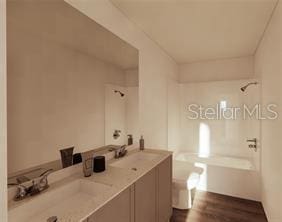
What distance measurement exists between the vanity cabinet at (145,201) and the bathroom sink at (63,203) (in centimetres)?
9

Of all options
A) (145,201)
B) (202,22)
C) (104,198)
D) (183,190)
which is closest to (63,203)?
(104,198)

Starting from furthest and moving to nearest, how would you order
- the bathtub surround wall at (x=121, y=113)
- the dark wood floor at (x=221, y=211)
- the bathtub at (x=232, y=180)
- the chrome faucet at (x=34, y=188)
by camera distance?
the bathtub at (x=232, y=180)
the dark wood floor at (x=221, y=211)
the bathtub surround wall at (x=121, y=113)
the chrome faucet at (x=34, y=188)

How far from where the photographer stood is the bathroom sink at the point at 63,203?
3.01 feet

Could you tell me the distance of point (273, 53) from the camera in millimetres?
2002

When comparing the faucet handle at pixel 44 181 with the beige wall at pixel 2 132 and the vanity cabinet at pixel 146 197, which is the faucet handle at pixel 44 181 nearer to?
the beige wall at pixel 2 132

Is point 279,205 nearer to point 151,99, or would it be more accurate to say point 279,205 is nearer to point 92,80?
point 151,99

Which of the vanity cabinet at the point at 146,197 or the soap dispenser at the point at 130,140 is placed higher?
the soap dispenser at the point at 130,140

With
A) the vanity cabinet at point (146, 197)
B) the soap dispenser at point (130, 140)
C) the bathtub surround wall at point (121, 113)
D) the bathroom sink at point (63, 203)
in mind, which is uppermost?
the bathtub surround wall at point (121, 113)

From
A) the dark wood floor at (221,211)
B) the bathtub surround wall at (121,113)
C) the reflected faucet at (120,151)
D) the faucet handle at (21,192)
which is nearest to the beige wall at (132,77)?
the bathtub surround wall at (121,113)

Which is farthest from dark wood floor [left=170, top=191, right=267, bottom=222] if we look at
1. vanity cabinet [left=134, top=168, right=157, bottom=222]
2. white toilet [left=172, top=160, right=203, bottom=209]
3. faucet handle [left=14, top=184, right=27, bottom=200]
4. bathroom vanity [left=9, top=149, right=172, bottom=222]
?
faucet handle [left=14, top=184, right=27, bottom=200]

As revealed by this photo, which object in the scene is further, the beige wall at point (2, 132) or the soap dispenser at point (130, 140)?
the soap dispenser at point (130, 140)

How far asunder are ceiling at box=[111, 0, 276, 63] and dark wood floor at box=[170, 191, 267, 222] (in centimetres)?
256

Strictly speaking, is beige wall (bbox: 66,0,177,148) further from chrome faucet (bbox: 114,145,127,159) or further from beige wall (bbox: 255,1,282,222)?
beige wall (bbox: 255,1,282,222)

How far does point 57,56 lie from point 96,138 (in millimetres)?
817
